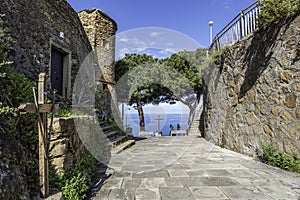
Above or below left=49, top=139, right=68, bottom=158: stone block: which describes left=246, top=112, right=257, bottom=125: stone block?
above

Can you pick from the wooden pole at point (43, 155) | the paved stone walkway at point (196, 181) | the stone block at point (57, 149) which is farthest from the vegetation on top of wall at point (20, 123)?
the paved stone walkway at point (196, 181)

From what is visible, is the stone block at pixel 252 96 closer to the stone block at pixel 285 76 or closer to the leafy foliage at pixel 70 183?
the stone block at pixel 285 76

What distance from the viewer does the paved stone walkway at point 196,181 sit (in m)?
2.21

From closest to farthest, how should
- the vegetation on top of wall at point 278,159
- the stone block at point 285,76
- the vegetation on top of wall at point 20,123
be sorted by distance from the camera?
the vegetation on top of wall at point 20,123
the vegetation on top of wall at point 278,159
the stone block at point 285,76

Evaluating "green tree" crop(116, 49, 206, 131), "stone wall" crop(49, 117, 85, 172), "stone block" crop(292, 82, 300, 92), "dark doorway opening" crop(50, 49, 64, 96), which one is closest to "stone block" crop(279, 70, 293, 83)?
"stone block" crop(292, 82, 300, 92)

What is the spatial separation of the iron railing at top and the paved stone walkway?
10.0 feet

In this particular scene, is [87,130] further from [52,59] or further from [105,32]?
[105,32]

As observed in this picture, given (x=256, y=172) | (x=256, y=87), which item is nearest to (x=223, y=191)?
(x=256, y=172)

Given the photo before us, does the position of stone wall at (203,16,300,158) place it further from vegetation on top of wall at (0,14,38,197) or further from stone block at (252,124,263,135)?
vegetation on top of wall at (0,14,38,197)

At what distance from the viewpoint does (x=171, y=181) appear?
2.67 metres

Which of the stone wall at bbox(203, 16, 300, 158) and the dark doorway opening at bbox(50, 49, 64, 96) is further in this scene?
the dark doorway opening at bbox(50, 49, 64, 96)

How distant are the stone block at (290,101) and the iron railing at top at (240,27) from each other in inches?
70.5

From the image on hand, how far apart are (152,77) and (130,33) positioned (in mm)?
6255

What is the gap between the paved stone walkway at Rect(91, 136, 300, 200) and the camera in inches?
86.8
